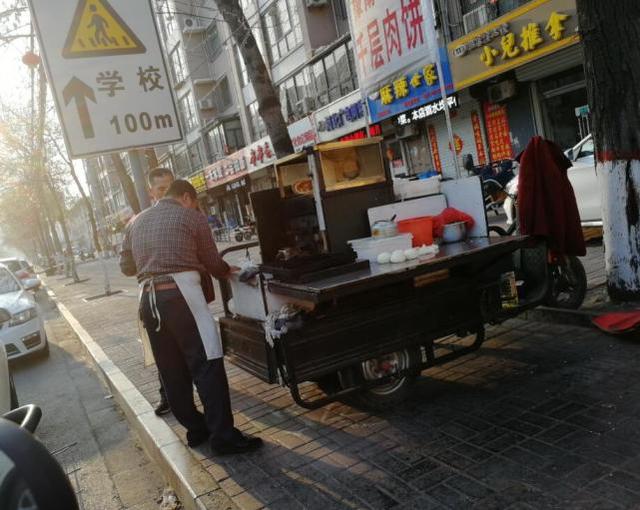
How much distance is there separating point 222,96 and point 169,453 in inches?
1223

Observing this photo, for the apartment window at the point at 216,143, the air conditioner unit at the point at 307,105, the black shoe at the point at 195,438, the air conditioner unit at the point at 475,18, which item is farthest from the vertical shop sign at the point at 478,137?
the apartment window at the point at 216,143

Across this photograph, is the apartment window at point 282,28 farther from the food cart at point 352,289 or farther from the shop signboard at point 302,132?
the food cart at point 352,289

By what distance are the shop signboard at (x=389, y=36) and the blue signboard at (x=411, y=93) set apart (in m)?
8.19

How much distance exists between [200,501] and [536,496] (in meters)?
1.87

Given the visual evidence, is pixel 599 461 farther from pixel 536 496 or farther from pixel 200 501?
pixel 200 501

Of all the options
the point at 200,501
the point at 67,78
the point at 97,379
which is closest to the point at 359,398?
the point at 200,501

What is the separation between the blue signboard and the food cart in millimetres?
10285

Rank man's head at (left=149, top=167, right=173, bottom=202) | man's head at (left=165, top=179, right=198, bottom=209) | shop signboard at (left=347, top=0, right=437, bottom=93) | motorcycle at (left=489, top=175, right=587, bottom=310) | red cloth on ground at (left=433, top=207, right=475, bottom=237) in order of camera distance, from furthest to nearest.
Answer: shop signboard at (left=347, top=0, right=437, bottom=93), motorcycle at (left=489, top=175, right=587, bottom=310), red cloth on ground at (left=433, top=207, right=475, bottom=237), man's head at (left=149, top=167, right=173, bottom=202), man's head at (left=165, top=179, right=198, bottom=209)

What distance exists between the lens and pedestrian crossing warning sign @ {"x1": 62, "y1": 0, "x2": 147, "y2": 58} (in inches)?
161

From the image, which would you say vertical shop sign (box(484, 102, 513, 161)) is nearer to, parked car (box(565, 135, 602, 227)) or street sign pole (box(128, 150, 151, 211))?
parked car (box(565, 135, 602, 227))

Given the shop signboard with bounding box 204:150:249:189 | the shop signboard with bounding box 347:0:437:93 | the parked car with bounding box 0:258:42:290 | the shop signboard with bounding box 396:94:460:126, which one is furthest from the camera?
the shop signboard with bounding box 204:150:249:189

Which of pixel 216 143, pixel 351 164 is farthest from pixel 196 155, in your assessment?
pixel 351 164

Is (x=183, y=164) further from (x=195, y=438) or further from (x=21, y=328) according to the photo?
(x=195, y=438)

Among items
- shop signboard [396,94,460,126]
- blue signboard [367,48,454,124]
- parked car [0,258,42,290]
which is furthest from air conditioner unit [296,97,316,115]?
parked car [0,258,42,290]
